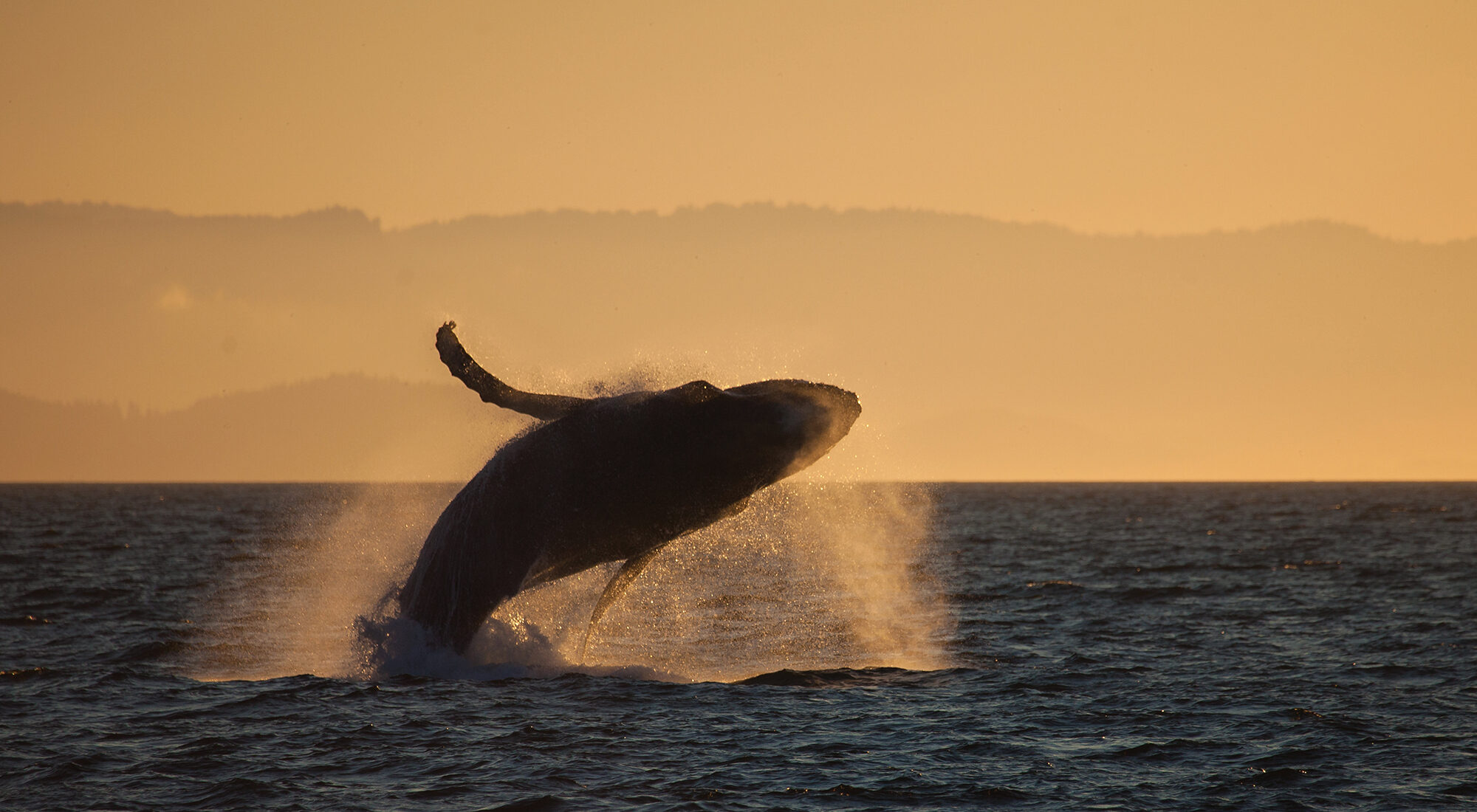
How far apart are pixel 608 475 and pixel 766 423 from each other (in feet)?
6.24

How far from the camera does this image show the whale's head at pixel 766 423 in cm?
1157

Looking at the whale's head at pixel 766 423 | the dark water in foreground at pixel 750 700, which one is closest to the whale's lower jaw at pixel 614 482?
the whale's head at pixel 766 423

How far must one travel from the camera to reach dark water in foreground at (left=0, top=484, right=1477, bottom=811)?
11.7 metres

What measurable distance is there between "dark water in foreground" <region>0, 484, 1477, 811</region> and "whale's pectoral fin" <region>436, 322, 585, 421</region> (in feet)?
9.60

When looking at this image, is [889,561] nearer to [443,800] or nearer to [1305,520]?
[443,800]

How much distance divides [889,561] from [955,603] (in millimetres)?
20955

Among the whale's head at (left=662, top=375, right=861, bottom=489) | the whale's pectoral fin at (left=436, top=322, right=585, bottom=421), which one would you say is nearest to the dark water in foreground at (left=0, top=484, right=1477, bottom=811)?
the whale's head at (left=662, top=375, right=861, bottom=489)

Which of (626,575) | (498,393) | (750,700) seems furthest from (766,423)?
(750,700)

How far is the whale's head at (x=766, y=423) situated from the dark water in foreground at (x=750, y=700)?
7.48ft

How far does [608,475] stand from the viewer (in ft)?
41.3

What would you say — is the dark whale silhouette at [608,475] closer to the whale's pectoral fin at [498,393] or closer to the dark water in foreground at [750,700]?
the whale's pectoral fin at [498,393]

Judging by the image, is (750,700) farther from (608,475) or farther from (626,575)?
(608,475)

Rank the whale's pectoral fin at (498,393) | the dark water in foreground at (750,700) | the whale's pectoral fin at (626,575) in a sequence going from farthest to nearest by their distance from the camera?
the whale's pectoral fin at (626,575) < the whale's pectoral fin at (498,393) < the dark water in foreground at (750,700)

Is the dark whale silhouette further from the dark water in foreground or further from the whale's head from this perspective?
the dark water in foreground
